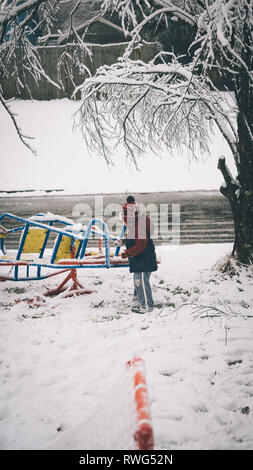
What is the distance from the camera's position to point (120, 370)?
2764mm

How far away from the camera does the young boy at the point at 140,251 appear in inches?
171

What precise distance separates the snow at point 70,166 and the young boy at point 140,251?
7813mm

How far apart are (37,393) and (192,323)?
77.7 inches

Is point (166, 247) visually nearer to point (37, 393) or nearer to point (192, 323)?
point (192, 323)

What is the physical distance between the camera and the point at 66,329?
3793 mm

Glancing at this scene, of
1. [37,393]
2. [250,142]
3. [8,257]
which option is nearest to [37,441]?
[37,393]

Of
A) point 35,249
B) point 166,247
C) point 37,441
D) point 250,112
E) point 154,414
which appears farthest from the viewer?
point 166,247

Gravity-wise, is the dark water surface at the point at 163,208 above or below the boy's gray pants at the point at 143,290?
above

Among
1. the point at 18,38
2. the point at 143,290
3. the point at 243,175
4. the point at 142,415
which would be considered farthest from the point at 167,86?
the point at 142,415

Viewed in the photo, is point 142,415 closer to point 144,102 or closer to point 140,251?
point 140,251

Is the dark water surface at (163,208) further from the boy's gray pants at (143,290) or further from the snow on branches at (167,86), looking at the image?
the boy's gray pants at (143,290)

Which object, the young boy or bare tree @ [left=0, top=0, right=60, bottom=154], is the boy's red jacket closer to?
the young boy

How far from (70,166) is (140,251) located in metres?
12.9

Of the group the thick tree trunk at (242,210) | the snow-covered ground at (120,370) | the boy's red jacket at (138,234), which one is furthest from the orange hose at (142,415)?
the thick tree trunk at (242,210)
